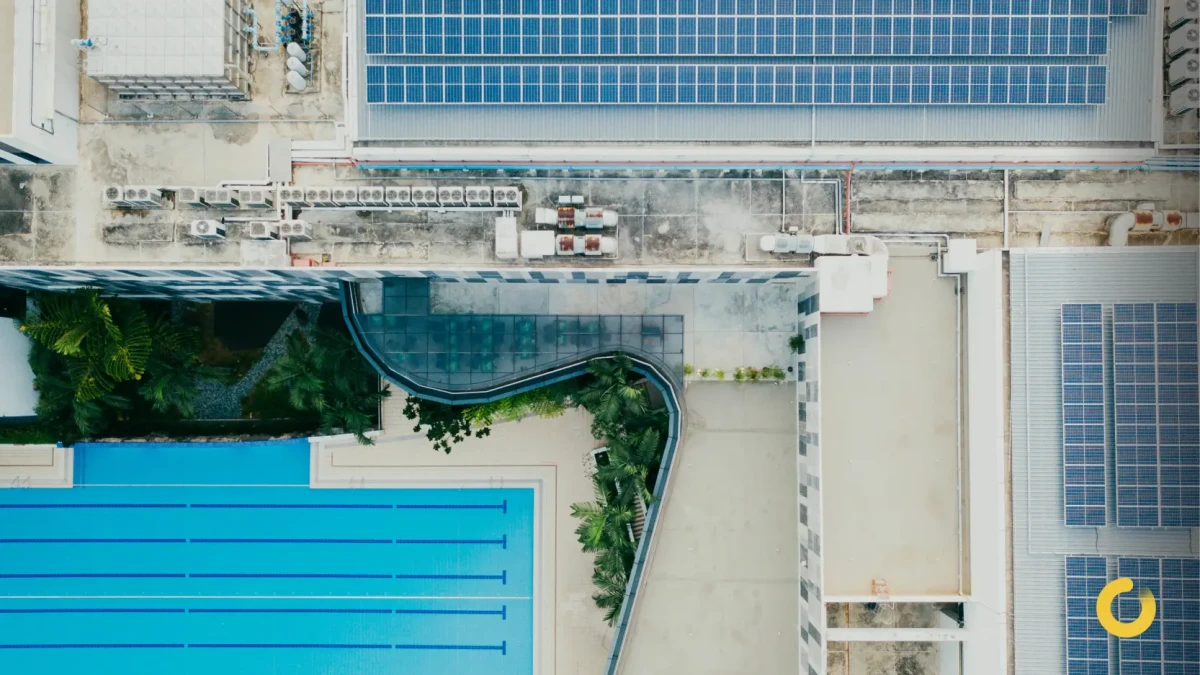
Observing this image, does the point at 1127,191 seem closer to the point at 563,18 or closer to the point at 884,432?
the point at 884,432

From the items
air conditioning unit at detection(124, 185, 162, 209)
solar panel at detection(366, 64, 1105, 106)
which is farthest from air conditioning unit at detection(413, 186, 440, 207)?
air conditioning unit at detection(124, 185, 162, 209)

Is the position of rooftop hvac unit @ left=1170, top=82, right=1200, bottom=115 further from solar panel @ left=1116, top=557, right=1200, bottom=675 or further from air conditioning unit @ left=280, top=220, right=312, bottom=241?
air conditioning unit @ left=280, top=220, right=312, bottom=241

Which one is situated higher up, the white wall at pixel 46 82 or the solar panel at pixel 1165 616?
the white wall at pixel 46 82

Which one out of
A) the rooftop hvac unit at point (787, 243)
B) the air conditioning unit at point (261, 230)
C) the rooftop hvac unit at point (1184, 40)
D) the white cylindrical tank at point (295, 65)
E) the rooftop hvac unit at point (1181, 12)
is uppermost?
the rooftop hvac unit at point (1181, 12)

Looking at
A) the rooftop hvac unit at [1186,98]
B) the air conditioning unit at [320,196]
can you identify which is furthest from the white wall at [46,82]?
the rooftop hvac unit at [1186,98]

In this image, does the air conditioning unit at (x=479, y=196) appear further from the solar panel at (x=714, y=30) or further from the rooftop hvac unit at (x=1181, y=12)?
the rooftop hvac unit at (x=1181, y=12)

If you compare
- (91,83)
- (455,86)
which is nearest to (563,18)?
(455,86)
